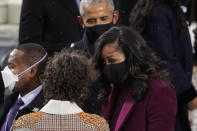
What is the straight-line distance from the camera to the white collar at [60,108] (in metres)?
3.25

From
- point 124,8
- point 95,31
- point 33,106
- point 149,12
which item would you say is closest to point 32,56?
point 33,106

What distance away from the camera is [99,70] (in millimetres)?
3852

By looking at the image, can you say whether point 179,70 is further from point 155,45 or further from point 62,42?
point 62,42

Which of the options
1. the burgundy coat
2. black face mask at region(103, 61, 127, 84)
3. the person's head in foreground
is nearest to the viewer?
the person's head in foreground

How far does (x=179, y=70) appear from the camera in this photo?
462 centimetres

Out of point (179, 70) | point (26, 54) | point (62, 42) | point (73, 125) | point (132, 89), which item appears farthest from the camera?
point (62, 42)

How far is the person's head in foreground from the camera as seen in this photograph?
321 cm

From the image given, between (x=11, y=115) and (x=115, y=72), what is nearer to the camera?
(x=115, y=72)

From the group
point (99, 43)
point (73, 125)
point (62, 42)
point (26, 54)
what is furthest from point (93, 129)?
point (62, 42)

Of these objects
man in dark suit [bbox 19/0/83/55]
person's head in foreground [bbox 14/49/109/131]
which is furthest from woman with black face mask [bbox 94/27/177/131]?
man in dark suit [bbox 19/0/83/55]

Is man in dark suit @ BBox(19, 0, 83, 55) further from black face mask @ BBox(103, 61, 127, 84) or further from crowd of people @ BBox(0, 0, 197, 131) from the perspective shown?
black face mask @ BBox(103, 61, 127, 84)

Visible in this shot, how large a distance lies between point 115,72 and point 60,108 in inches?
22.1

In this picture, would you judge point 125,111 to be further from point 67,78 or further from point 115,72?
point 67,78

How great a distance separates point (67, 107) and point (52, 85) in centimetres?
17
